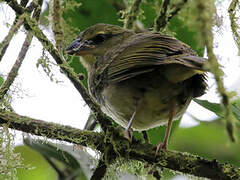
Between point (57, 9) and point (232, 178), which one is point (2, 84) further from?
point (232, 178)

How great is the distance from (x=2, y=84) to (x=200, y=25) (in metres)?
1.65

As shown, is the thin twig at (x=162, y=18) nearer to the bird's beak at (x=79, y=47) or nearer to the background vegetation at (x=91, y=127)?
the background vegetation at (x=91, y=127)

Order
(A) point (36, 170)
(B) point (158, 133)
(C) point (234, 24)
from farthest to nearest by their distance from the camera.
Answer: (A) point (36, 170) < (B) point (158, 133) < (C) point (234, 24)

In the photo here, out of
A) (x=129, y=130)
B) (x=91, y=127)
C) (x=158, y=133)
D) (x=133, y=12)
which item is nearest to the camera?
(x=133, y=12)

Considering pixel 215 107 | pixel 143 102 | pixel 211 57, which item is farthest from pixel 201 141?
pixel 211 57

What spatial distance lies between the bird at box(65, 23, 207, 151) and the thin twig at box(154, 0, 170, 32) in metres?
0.09

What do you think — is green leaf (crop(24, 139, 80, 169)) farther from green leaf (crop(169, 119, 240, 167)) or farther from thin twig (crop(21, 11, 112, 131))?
green leaf (crop(169, 119, 240, 167))

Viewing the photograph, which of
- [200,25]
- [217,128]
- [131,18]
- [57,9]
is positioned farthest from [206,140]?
[200,25]

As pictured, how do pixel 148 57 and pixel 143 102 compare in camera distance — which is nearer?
pixel 148 57

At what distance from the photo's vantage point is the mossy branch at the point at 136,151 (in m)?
2.20

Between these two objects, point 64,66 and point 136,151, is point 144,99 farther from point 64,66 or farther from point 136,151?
point 64,66

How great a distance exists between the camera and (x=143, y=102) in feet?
9.25

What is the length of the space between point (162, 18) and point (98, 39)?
742mm

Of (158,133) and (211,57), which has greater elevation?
(211,57)
